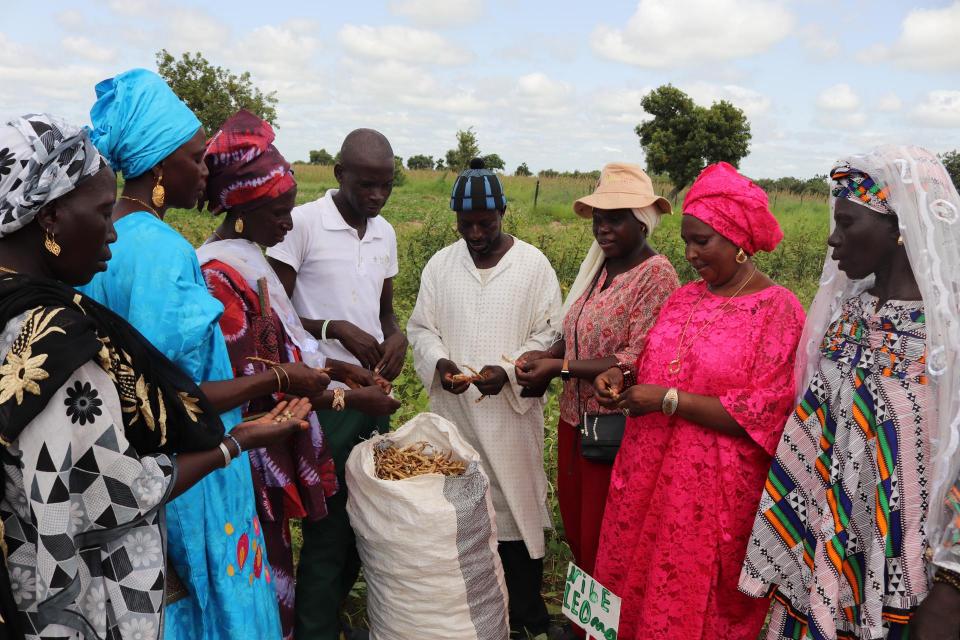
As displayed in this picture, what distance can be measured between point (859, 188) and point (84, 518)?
1958 mm

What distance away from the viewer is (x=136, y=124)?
6.12 feet

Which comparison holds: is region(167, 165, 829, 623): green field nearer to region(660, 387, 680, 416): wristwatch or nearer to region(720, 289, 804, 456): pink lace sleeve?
region(660, 387, 680, 416): wristwatch

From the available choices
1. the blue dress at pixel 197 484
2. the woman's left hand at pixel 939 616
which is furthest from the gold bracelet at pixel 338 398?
the woman's left hand at pixel 939 616

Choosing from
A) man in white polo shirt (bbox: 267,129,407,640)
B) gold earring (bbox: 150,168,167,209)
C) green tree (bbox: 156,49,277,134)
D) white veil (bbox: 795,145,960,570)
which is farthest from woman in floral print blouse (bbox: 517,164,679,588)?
green tree (bbox: 156,49,277,134)

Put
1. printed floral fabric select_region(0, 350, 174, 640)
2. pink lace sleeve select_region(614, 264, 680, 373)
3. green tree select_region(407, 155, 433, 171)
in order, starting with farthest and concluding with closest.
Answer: green tree select_region(407, 155, 433, 171) → pink lace sleeve select_region(614, 264, 680, 373) → printed floral fabric select_region(0, 350, 174, 640)

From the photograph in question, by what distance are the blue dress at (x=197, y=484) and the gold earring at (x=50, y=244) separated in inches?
13.0

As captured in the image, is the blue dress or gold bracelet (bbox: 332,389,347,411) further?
gold bracelet (bbox: 332,389,347,411)

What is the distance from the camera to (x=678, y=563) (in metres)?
2.31

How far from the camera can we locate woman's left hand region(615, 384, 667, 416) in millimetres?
2283

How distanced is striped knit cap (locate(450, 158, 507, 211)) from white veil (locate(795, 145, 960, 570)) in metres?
1.43

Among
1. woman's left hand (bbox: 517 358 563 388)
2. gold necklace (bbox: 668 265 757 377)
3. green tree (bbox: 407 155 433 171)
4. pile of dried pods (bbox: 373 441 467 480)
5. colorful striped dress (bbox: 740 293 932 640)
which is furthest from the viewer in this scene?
green tree (bbox: 407 155 433 171)

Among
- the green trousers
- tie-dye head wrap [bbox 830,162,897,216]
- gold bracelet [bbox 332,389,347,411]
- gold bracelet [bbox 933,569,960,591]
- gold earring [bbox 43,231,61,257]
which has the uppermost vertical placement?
A: tie-dye head wrap [bbox 830,162,897,216]

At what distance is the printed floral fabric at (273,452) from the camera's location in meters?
2.11

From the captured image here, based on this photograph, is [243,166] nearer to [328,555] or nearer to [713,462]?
[328,555]
